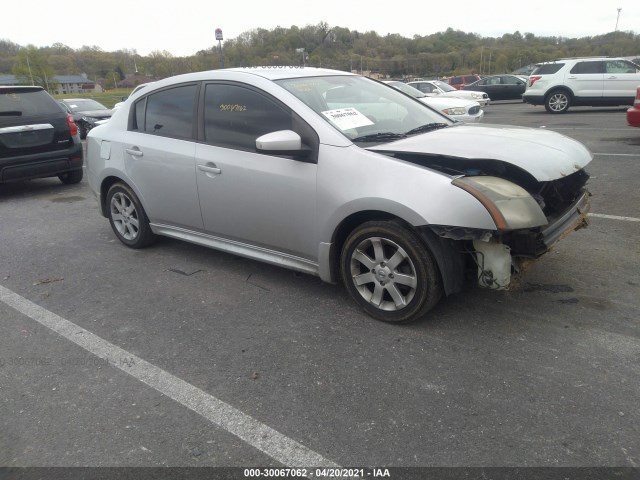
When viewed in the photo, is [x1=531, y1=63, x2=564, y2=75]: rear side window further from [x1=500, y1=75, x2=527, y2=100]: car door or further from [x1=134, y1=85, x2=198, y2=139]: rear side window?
[x1=134, y1=85, x2=198, y2=139]: rear side window

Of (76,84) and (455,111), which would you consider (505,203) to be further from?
(76,84)

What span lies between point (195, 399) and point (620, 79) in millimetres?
16746

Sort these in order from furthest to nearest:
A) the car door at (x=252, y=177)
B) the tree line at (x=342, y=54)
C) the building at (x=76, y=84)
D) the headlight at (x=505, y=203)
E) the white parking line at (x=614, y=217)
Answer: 1. the building at (x=76, y=84)
2. the tree line at (x=342, y=54)
3. the white parking line at (x=614, y=217)
4. the car door at (x=252, y=177)
5. the headlight at (x=505, y=203)

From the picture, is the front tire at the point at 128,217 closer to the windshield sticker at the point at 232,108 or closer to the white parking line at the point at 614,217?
the windshield sticker at the point at 232,108

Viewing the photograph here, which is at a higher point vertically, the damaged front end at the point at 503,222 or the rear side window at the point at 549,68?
the rear side window at the point at 549,68

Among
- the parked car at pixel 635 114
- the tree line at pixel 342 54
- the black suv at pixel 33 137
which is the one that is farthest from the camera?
the tree line at pixel 342 54

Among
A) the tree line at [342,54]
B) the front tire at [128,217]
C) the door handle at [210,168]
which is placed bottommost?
the front tire at [128,217]

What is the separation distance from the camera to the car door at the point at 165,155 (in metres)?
4.31

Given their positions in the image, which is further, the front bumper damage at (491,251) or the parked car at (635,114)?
the parked car at (635,114)

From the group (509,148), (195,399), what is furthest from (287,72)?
(195,399)

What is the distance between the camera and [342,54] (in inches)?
1789

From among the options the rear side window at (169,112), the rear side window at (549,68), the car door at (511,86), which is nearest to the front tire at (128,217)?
the rear side window at (169,112)

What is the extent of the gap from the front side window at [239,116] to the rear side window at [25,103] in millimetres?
4895

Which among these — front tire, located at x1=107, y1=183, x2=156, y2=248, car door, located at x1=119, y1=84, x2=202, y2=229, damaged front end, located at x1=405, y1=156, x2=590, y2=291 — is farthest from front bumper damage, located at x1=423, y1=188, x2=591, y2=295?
front tire, located at x1=107, y1=183, x2=156, y2=248
